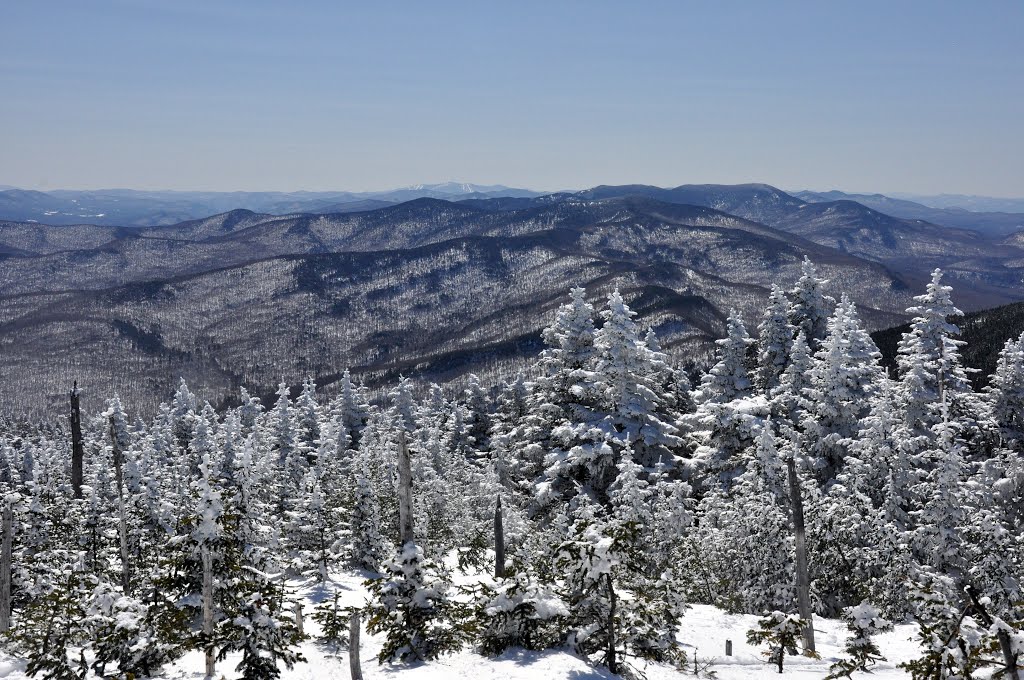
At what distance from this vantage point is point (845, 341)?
3331 cm

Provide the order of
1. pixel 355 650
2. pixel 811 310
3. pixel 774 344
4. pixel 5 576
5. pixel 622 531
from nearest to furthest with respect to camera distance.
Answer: pixel 622 531 → pixel 355 650 → pixel 5 576 → pixel 774 344 → pixel 811 310

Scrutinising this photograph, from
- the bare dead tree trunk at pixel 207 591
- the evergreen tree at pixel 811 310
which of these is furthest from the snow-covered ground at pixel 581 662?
the evergreen tree at pixel 811 310

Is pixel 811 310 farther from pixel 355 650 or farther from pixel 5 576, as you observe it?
pixel 5 576

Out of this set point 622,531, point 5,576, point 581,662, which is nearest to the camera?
point 622,531

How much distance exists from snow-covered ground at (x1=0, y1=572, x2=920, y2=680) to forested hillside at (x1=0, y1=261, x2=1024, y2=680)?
1.50 feet

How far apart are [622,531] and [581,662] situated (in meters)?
3.66

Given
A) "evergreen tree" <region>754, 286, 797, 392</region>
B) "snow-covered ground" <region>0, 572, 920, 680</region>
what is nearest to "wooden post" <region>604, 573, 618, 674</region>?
"snow-covered ground" <region>0, 572, 920, 680</region>

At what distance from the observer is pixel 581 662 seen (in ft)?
55.7

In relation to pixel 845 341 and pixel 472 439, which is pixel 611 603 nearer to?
pixel 845 341

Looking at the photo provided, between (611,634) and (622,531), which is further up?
(622,531)

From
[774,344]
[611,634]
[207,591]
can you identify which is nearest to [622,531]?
[611,634]

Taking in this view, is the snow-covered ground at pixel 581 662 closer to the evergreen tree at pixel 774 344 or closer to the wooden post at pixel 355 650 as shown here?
the wooden post at pixel 355 650

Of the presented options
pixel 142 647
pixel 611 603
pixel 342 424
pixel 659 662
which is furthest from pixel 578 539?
pixel 342 424

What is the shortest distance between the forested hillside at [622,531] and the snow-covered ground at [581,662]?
46 centimetres
